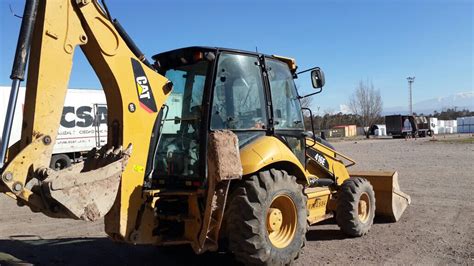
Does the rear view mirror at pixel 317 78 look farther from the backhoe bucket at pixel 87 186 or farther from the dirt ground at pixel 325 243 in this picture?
the backhoe bucket at pixel 87 186

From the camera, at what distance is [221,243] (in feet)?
17.3

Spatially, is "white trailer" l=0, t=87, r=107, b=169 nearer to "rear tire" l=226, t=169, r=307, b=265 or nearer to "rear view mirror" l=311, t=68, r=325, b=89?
"rear view mirror" l=311, t=68, r=325, b=89

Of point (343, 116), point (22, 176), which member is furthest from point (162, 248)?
point (343, 116)

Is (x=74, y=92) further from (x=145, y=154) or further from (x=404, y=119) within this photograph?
(x=404, y=119)

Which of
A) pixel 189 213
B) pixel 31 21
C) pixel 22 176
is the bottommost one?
pixel 189 213

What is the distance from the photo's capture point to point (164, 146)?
17.6 ft

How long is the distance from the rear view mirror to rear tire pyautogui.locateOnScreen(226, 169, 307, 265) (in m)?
1.81

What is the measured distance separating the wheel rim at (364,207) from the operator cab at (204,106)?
7.47ft

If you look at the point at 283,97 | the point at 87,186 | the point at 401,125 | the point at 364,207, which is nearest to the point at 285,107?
the point at 283,97

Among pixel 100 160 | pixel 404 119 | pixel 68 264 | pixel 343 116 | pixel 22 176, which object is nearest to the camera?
pixel 22 176

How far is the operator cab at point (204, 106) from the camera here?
512 cm

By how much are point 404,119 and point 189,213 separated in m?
51.5

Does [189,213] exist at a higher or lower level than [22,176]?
lower

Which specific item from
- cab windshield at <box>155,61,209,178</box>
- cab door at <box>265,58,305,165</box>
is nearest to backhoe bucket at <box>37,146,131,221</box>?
cab windshield at <box>155,61,209,178</box>
